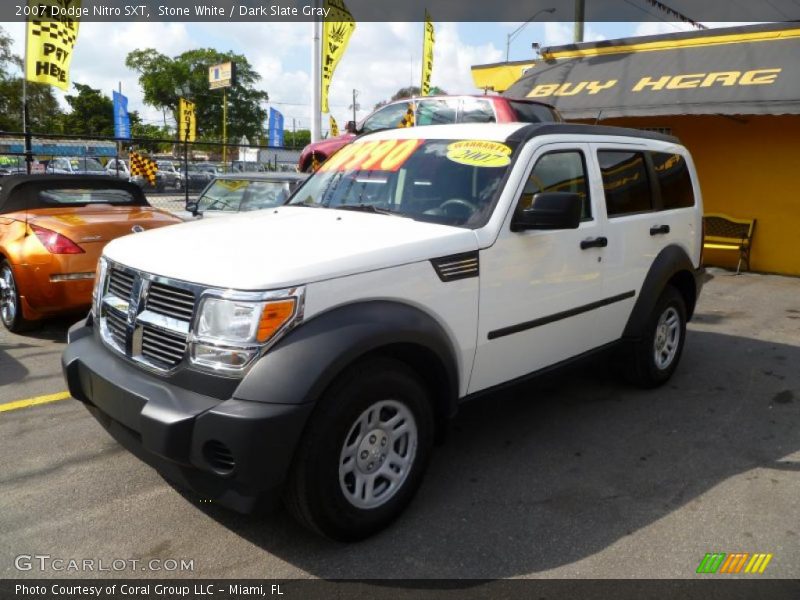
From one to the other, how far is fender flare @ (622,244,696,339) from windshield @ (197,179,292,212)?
4.74m

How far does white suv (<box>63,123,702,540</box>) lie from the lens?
257 cm

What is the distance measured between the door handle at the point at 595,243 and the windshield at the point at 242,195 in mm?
4836

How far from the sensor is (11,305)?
20.1 ft

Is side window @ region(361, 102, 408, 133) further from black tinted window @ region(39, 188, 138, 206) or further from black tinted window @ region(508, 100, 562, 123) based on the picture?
black tinted window @ region(39, 188, 138, 206)

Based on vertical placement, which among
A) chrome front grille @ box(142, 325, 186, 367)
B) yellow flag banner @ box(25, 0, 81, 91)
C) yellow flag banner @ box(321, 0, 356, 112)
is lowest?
chrome front grille @ box(142, 325, 186, 367)

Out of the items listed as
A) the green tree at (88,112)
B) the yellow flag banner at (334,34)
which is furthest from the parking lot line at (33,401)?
the green tree at (88,112)

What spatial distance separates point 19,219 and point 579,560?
5835 millimetres

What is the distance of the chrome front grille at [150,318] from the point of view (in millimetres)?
2740

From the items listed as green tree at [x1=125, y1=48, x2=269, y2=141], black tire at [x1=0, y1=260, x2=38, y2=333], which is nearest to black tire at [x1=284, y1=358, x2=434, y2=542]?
black tire at [x1=0, y1=260, x2=38, y2=333]

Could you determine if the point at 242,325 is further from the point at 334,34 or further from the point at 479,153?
the point at 334,34

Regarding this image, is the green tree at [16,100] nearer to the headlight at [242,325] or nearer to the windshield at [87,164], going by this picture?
the windshield at [87,164]

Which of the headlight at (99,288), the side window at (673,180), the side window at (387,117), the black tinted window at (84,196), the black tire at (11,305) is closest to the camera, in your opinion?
the headlight at (99,288)

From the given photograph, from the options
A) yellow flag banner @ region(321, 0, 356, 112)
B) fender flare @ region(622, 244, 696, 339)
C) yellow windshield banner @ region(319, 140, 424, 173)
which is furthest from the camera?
yellow flag banner @ region(321, 0, 356, 112)

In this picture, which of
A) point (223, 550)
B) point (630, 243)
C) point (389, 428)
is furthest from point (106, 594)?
point (630, 243)
